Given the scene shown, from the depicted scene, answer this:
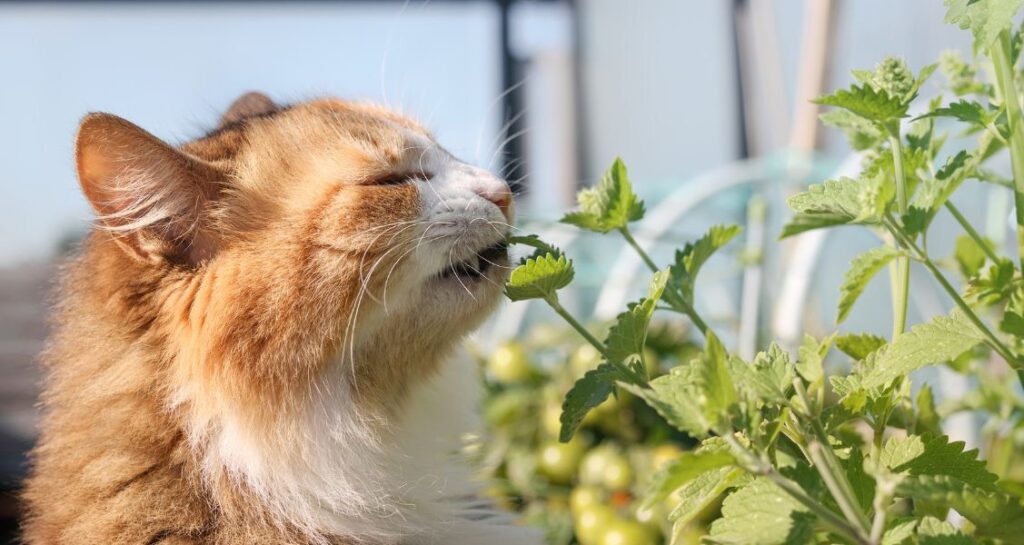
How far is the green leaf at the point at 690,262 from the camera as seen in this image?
0.64 m

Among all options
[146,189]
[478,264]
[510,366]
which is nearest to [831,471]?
[478,264]

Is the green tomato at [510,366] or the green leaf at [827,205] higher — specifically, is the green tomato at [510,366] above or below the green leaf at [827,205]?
below

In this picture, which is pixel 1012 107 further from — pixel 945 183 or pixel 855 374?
pixel 855 374

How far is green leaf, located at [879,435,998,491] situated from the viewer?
19.2 inches

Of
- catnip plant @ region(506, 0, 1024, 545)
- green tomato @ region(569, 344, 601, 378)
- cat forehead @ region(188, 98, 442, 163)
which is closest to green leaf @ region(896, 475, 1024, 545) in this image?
catnip plant @ region(506, 0, 1024, 545)

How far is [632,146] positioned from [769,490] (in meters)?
3.75

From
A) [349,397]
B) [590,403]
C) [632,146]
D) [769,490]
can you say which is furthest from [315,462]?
[632,146]

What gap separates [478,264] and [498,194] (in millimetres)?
74

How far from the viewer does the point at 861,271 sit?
0.55 m

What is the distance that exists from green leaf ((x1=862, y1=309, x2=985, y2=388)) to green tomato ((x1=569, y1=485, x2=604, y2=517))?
0.73 m

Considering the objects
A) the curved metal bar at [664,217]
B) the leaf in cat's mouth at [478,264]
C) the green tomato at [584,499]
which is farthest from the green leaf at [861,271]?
the curved metal bar at [664,217]

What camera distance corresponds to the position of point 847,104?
20.0 inches

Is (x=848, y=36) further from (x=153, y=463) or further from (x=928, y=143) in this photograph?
(x=153, y=463)

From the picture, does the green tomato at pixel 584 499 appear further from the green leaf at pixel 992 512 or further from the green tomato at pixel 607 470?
the green leaf at pixel 992 512
